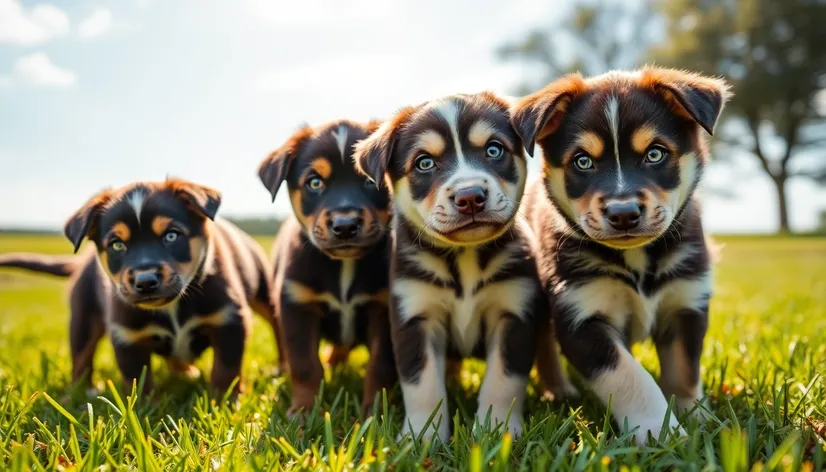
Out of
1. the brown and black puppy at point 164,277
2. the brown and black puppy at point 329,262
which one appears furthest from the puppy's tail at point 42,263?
the brown and black puppy at point 329,262

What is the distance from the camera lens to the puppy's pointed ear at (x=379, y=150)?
3.17 m

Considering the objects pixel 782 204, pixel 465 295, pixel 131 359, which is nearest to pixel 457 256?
pixel 465 295

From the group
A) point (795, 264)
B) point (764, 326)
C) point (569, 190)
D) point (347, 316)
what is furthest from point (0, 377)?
point (795, 264)

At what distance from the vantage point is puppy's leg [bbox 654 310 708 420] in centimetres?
301

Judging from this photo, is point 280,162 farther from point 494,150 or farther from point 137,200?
point 494,150

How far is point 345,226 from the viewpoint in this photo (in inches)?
135

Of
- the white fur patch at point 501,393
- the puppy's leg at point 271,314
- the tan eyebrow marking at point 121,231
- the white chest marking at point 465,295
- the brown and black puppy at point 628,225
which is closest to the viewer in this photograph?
the brown and black puppy at point 628,225

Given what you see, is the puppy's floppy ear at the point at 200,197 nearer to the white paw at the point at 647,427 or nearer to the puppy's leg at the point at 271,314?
the puppy's leg at the point at 271,314

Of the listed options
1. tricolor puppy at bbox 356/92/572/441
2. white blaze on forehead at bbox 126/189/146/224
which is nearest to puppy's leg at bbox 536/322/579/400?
tricolor puppy at bbox 356/92/572/441

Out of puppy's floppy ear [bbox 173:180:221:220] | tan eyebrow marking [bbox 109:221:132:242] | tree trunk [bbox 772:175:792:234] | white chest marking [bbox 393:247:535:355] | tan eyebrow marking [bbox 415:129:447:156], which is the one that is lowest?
tree trunk [bbox 772:175:792:234]

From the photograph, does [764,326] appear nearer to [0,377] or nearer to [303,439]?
[303,439]

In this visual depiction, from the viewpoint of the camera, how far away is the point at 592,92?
9.72 feet

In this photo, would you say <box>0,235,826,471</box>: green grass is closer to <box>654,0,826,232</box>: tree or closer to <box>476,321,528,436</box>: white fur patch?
<box>476,321,528,436</box>: white fur patch

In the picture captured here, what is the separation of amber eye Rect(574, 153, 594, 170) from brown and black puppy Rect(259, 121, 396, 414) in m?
1.16
